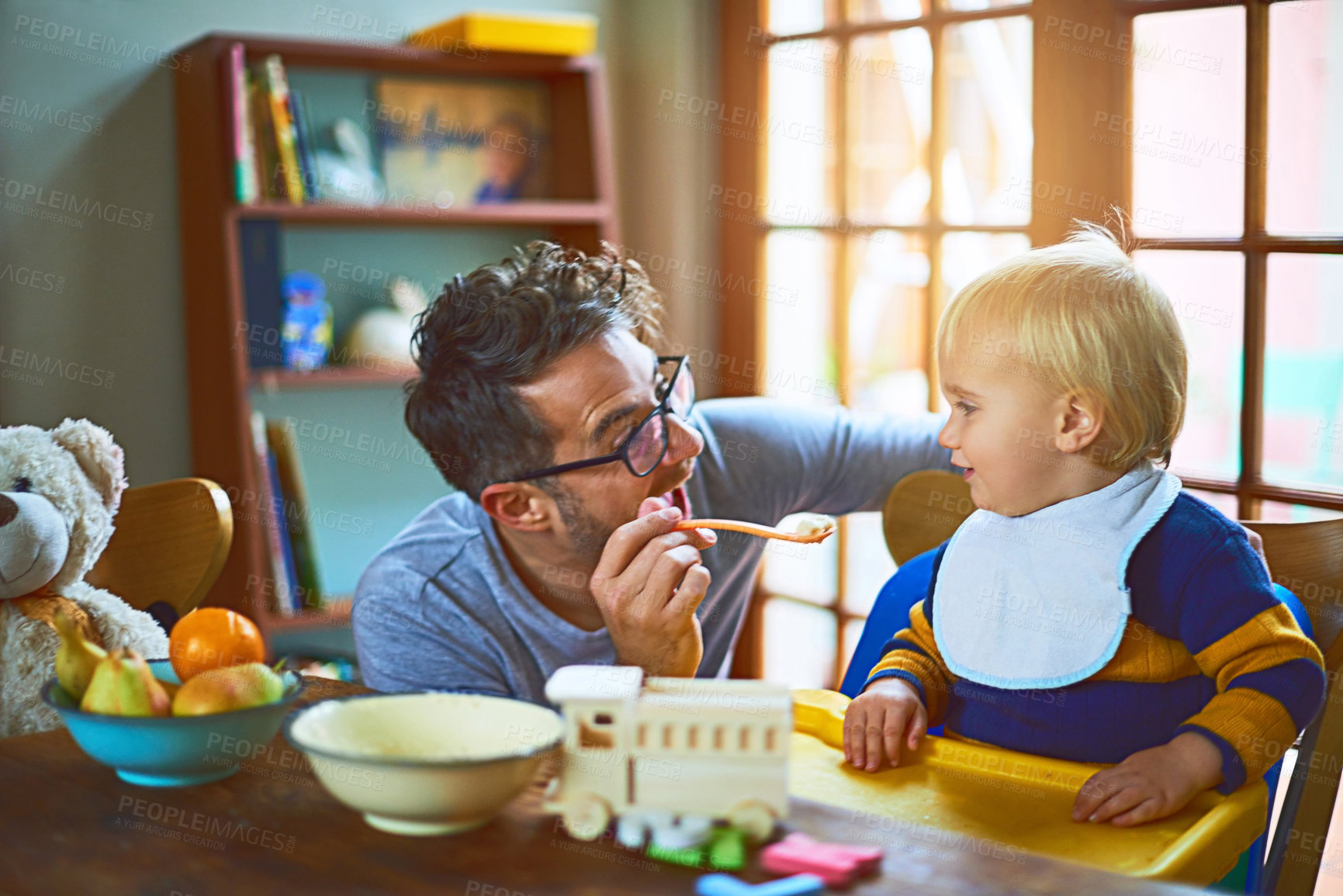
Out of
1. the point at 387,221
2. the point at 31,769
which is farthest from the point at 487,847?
the point at 387,221

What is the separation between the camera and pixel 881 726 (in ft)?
3.75

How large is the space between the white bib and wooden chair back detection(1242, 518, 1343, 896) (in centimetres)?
23

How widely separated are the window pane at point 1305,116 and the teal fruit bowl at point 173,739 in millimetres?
1699

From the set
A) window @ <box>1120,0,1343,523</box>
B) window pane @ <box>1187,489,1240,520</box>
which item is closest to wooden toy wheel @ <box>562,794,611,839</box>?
window @ <box>1120,0,1343,523</box>

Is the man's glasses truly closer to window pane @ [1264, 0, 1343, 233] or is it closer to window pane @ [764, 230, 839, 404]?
window pane @ [1264, 0, 1343, 233]

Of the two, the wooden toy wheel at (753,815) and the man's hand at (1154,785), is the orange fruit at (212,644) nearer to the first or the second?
the wooden toy wheel at (753,815)

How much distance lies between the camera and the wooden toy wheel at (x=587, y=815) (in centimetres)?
84

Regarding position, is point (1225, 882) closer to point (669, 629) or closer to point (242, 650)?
point (669, 629)

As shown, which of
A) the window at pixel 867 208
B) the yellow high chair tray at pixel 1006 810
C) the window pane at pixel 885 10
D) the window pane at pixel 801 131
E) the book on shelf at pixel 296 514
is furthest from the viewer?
the window pane at pixel 801 131

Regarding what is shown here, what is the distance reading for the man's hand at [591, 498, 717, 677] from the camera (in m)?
1.39

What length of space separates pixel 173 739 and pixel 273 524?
1.75 meters

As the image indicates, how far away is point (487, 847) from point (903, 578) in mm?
707

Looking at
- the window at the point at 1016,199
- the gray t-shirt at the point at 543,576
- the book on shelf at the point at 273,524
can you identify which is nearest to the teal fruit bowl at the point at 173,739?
the gray t-shirt at the point at 543,576

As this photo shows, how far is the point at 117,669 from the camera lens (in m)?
0.96
